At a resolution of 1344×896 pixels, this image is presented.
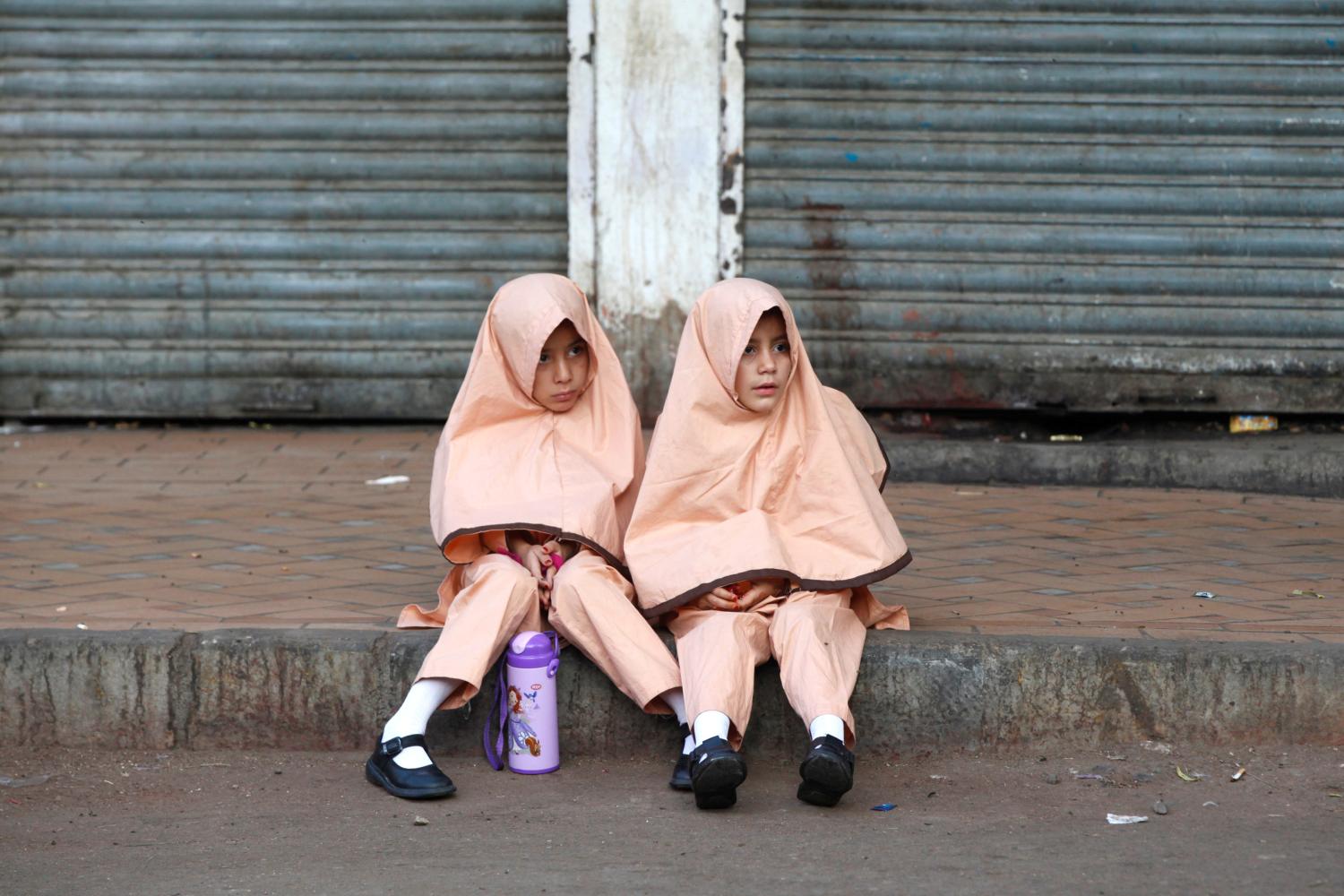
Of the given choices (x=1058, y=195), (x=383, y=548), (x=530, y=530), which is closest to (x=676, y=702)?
(x=530, y=530)

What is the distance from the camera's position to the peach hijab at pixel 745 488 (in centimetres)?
370

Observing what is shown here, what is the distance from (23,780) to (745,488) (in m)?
1.74

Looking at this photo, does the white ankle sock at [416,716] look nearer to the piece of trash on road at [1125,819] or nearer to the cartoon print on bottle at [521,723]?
the cartoon print on bottle at [521,723]

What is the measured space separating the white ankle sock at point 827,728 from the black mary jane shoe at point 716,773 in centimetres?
17

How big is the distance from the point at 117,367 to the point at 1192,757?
4.90 m

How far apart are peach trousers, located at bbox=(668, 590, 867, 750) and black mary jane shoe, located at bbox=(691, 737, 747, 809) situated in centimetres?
13

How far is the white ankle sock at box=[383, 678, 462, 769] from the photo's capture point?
351cm

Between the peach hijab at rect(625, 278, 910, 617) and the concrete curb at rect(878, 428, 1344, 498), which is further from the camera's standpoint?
the concrete curb at rect(878, 428, 1344, 498)

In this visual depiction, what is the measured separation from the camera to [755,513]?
379 centimetres

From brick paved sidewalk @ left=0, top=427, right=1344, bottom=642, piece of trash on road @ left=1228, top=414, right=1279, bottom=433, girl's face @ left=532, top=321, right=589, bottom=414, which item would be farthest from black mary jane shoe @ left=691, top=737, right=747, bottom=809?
piece of trash on road @ left=1228, top=414, right=1279, bottom=433

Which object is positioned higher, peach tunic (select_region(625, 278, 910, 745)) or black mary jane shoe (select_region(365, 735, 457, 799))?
peach tunic (select_region(625, 278, 910, 745))

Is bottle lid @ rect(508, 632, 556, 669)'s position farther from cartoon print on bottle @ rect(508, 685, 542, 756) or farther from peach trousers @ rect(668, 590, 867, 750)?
peach trousers @ rect(668, 590, 867, 750)

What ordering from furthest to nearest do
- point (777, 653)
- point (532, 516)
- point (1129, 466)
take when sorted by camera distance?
point (1129, 466) < point (532, 516) < point (777, 653)

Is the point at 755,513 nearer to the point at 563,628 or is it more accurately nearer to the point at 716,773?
the point at 563,628
